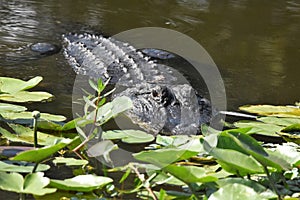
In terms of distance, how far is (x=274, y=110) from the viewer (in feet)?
11.4

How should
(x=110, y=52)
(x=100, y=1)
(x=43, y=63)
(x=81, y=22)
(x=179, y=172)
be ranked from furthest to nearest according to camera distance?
(x=100, y=1)
(x=81, y=22)
(x=110, y=52)
(x=43, y=63)
(x=179, y=172)

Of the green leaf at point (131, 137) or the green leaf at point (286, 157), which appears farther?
the green leaf at point (131, 137)

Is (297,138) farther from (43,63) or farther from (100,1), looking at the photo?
(100,1)

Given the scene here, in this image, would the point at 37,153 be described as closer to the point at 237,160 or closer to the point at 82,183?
the point at 82,183

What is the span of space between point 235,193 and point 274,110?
66.5 inches

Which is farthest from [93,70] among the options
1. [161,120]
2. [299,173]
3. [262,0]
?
[262,0]

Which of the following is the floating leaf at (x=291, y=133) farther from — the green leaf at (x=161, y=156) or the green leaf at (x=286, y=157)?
the green leaf at (x=161, y=156)

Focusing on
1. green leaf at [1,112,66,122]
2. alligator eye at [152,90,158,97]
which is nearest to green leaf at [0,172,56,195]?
green leaf at [1,112,66,122]

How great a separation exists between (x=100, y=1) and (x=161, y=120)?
3.42m

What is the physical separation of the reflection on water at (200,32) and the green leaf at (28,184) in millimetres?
1461

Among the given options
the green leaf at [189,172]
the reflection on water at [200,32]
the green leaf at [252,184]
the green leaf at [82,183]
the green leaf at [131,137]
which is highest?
the green leaf at [189,172]

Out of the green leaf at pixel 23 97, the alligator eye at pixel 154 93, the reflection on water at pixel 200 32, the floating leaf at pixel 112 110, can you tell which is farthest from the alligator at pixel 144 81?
the green leaf at pixel 23 97

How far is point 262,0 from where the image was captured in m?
6.99

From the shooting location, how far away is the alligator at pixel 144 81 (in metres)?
3.30
